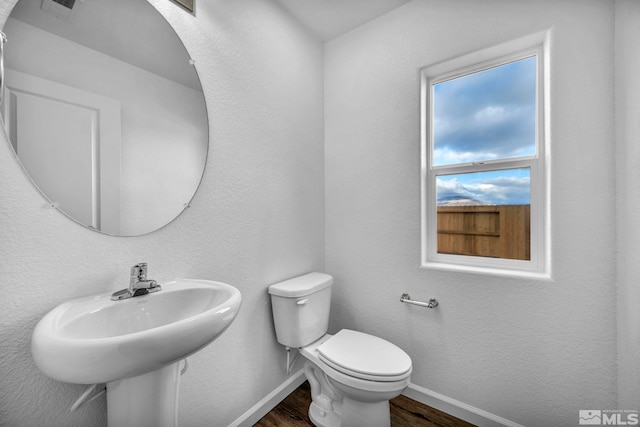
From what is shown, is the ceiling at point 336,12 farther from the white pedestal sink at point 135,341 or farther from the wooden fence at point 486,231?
the white pedestal sink at point 135,341

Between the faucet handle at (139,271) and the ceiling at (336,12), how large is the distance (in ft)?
5.41

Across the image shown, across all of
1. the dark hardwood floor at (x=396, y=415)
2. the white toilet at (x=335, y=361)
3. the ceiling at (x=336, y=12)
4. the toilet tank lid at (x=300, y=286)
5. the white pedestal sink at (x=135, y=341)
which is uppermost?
the ceiling at (x=336, y=12)

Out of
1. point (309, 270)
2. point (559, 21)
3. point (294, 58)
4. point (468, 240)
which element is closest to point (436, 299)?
point (468, 240)

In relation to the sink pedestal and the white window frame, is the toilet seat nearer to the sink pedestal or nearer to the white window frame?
the white window frame

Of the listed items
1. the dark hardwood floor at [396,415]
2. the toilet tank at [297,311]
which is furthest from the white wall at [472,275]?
the toilet tank at [297,311]

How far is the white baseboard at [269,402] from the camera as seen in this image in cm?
137

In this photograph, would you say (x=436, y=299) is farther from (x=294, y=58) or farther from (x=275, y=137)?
(x=294, y=58)

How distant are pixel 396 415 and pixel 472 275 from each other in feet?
2.95

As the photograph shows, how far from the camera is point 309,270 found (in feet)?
5.95

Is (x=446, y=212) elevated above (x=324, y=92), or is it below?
below

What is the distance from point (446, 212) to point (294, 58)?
4.57 feet

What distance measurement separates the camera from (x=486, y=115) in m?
1.54

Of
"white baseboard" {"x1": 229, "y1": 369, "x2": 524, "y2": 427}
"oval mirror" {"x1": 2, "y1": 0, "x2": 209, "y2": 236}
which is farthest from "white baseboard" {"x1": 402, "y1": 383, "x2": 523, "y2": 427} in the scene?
"oval mirror" {"x1": 2, "y1": 0, "x2": 209, "y2": 236}

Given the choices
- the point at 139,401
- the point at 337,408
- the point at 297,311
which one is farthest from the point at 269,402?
the point at 139,401
